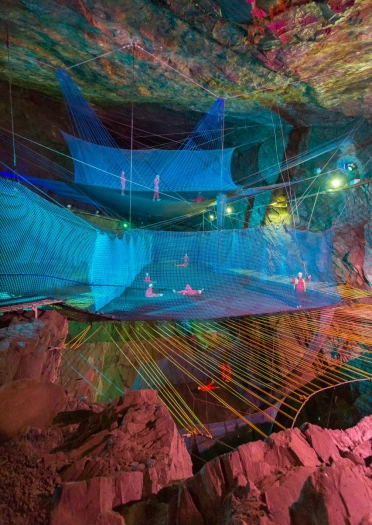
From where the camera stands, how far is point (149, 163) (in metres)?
5.68

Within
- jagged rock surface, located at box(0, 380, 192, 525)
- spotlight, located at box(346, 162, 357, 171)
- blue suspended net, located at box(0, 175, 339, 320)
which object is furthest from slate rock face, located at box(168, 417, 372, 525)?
spotlight, located at box(346, 162, 357, 171)

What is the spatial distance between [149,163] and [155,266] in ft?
6.66

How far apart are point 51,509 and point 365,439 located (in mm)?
1960

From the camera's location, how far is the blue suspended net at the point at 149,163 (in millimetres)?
5277

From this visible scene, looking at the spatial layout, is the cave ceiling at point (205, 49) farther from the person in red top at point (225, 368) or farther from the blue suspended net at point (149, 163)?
the person in red top at point (225, 368)

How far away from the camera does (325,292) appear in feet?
15.4

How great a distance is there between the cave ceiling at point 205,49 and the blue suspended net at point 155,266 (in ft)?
6.22

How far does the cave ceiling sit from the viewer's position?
9.46 ft

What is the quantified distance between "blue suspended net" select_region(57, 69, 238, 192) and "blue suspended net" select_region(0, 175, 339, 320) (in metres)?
1.36

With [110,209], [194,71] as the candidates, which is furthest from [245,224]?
[194,71]

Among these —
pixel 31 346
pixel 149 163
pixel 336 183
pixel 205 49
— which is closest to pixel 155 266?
pixel 149 163

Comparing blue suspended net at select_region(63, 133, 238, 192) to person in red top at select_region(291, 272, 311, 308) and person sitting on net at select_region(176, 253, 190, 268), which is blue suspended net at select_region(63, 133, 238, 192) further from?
person in red top at select_region(291, 272, 311, 308)

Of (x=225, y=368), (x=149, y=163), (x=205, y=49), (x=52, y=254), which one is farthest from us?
(x=149, y=163)

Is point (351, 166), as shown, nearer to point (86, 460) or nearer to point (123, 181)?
point (123, 181)
